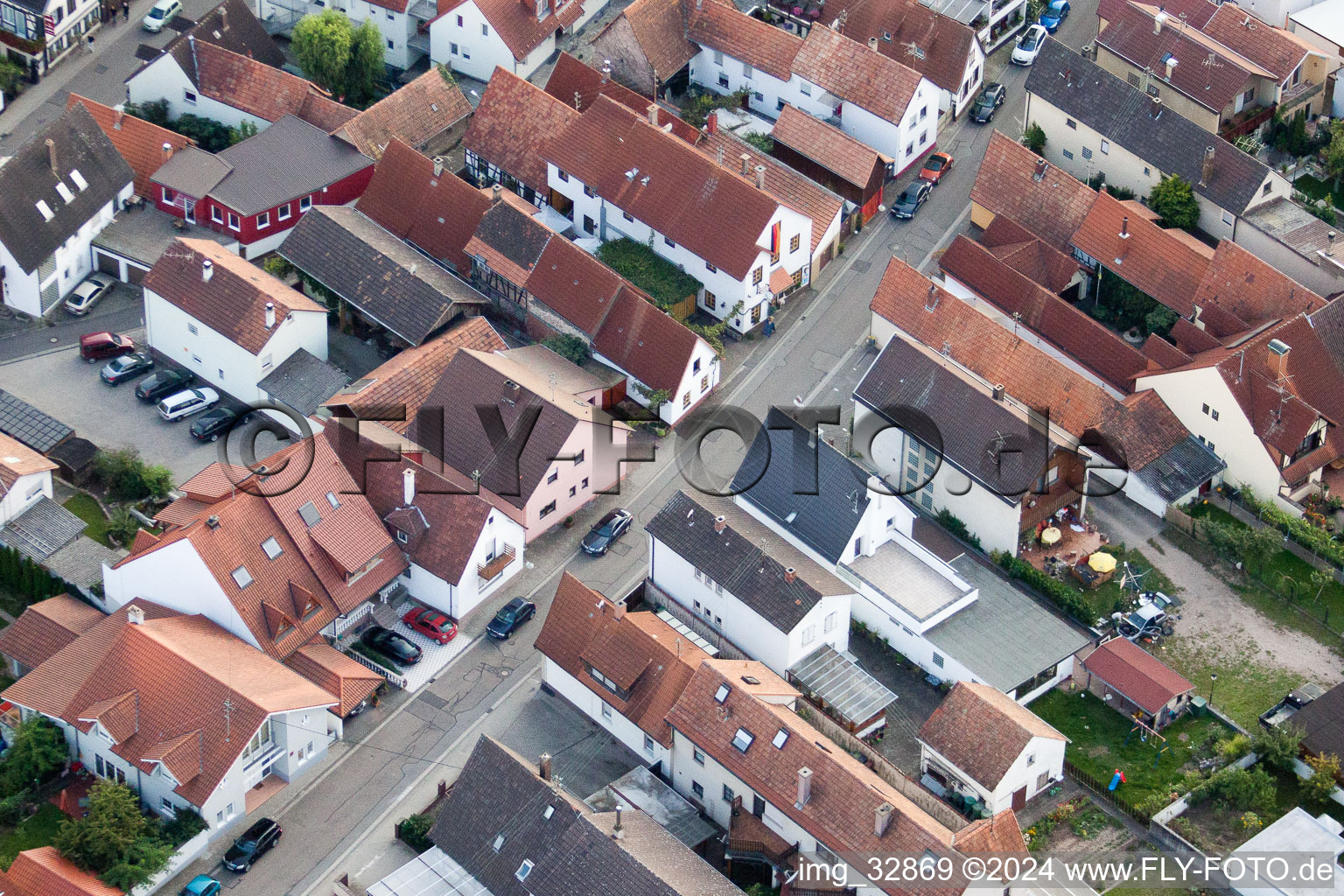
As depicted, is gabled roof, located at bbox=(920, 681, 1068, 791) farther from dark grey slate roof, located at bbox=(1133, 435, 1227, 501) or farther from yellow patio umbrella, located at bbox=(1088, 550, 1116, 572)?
dark grey slate roof, located at bbox=(1133, 435, 1227, 501)

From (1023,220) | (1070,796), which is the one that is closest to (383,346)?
(1023,220)

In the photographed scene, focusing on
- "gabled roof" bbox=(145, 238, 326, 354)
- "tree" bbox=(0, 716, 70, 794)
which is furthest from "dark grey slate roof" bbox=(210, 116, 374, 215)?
"tree" bbox=(0, 716, 70, 794)

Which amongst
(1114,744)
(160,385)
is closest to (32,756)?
(160,385)

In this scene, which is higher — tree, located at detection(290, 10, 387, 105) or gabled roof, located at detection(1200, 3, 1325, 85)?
gabled roof, located at detection(1200, 3, 1325, 85)

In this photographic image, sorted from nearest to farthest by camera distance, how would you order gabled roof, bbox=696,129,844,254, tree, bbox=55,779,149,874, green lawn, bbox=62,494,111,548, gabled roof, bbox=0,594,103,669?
tree, bbox=55,779,149,874 → gabled roof, bbox=0,594,103,669 → green lawn, bbox=62,494,111,548 → gabled roof, bbox=696,129,844,254

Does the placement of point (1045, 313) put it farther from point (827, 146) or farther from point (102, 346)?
point (102, 346)

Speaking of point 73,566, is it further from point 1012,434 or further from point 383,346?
point 1012,434
